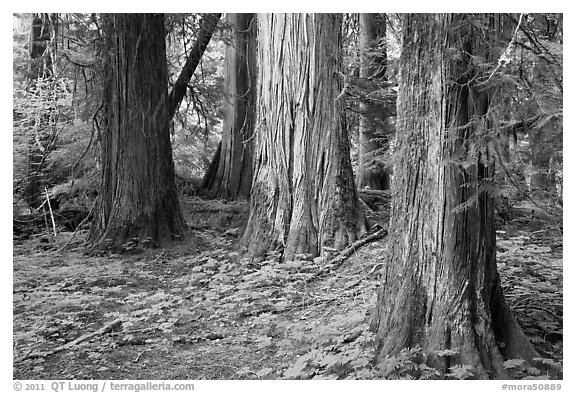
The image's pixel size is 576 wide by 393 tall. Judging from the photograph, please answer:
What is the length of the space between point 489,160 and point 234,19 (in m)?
8.46

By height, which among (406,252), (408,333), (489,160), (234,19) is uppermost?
A: (234,19)

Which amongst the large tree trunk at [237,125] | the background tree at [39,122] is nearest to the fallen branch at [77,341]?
the background tree at [39,122]

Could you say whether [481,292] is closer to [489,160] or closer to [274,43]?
[489,160]

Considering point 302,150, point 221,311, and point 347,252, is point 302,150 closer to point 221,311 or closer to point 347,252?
point 347,252

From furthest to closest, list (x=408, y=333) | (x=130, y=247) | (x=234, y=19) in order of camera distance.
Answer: (x=234, y=19), (x=130, y=247), (x=408, y=333)

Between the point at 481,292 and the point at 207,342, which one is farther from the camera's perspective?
the point at 207,342

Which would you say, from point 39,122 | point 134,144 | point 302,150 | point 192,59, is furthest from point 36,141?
point 302,150

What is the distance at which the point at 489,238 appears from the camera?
3.45m

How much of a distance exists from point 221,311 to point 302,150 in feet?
6.77

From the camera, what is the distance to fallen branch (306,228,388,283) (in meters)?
5.75

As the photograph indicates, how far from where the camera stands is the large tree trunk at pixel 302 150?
6.24 meters

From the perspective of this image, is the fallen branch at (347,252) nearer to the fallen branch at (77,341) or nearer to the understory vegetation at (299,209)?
the understory vegetation at (299,209)
